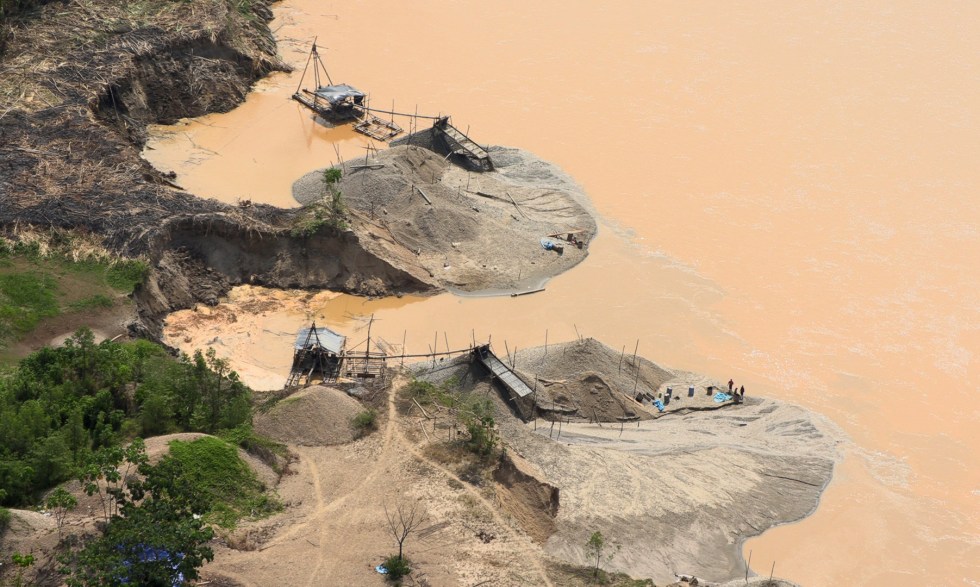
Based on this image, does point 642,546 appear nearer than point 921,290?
Yes

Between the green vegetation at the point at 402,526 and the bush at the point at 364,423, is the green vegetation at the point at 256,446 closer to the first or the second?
the bush at the point at 364,423

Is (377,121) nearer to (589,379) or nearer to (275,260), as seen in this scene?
(275,260)

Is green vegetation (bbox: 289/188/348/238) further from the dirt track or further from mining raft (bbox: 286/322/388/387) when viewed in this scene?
the dirt track

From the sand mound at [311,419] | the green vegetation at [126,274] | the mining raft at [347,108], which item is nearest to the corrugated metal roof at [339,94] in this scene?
the mining raft at [347,108]

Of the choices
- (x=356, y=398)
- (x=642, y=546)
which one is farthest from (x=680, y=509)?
(x=356, y=398)

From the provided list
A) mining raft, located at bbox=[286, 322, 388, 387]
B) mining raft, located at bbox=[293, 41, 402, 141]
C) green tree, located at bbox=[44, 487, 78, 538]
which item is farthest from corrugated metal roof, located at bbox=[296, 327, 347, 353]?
mining raft, located at bbox=[293, 41, 402, 141]

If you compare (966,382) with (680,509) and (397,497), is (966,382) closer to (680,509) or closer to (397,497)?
(680,509)

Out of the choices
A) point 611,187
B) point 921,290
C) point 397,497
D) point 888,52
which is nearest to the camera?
point 397,497

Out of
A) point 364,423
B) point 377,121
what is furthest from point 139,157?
point 364,423
